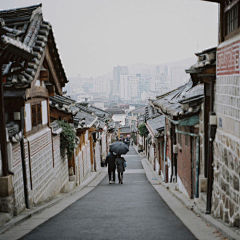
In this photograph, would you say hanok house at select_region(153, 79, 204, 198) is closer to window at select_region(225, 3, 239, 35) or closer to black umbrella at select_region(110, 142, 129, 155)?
window at select_region(225, 3, 239, 35)

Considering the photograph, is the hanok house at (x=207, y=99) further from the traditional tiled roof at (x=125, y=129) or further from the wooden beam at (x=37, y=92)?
the traditional tiled roof at (x=125, y=129)

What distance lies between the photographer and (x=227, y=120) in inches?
290

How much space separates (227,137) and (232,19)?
99.9 inches

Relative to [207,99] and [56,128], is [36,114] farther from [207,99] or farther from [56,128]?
[207,99]

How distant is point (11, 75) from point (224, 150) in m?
5.74

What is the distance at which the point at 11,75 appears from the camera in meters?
9.13

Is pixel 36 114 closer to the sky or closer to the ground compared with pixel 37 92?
closer to the ground

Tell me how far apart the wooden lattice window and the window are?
23.1 ft

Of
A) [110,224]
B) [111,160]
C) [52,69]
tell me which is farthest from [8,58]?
[111,160]

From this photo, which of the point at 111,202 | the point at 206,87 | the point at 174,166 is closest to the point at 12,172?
the point at 111,202

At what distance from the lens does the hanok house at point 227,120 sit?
6.65 meters

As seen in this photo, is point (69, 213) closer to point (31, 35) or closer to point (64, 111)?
point (31, 35)

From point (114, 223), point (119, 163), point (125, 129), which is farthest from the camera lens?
point (125, 129)

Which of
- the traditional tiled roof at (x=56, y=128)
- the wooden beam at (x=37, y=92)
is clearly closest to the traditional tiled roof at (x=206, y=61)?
the wooden beam at (x=37, y=92)
